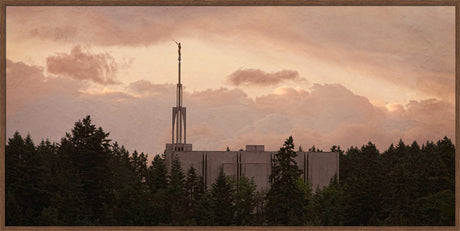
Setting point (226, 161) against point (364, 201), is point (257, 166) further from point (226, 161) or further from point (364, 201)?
point (364, 201)

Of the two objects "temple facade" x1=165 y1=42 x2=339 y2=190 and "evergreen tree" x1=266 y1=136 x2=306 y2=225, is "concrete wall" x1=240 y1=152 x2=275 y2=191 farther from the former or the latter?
"evergreen tree" x1=266 y1=136 x2=306 y2=225

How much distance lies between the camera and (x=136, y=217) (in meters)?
46.2

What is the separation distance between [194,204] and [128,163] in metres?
45.5

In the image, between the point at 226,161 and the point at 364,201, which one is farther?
the point at 226,161

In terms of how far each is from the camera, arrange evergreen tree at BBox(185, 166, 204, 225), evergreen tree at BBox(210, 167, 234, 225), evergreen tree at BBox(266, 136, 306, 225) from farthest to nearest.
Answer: evergreen tree at BBox(266, 136, 306, 225), evergreen tree at BBox(210, 167, 234, 225), evergreen tree at BBox(185, 166, 204, 225)

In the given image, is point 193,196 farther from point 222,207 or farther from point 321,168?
point 321,168

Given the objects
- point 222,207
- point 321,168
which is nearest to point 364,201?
point 222,207

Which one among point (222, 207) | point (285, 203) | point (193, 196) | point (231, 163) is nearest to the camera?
point (222, 207)

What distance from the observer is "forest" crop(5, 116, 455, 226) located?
4631cm

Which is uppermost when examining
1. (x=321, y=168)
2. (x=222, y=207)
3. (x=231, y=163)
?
(x=231, y=163)

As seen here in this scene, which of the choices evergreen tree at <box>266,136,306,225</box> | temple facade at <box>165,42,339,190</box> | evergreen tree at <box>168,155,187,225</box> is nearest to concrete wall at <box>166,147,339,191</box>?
temple facade at <box>165,42,339,190</box>

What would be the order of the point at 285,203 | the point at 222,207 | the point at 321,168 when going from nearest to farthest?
the point at 222,207, the point at 285,203, the point at 321,168

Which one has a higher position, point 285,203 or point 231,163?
point 231,163

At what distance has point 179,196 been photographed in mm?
50281
